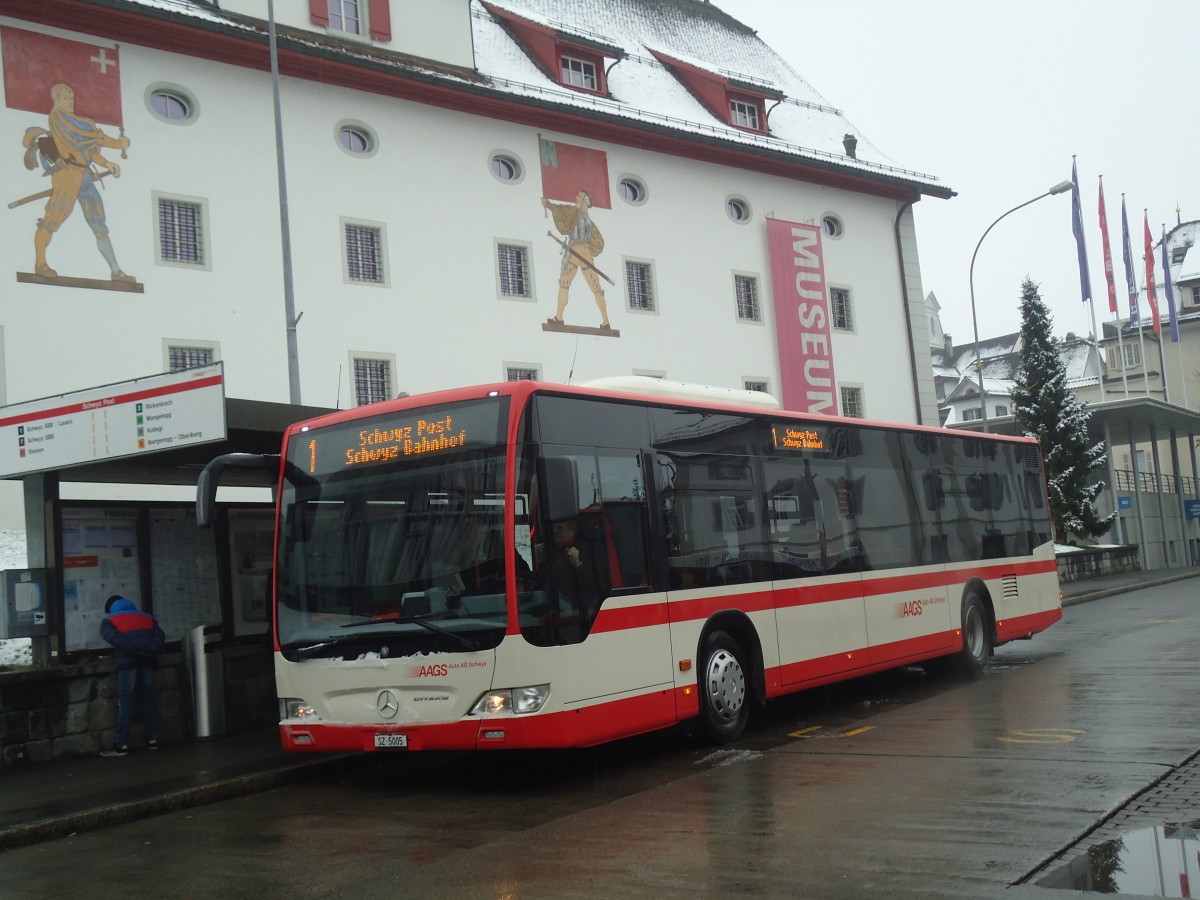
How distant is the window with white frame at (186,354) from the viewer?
25169 millimetres

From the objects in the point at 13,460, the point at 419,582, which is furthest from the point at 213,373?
the point at 419,582

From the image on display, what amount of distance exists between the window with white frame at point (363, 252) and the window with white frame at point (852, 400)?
1600 cm

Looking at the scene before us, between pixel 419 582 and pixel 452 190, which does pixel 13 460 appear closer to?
pixel 419 582

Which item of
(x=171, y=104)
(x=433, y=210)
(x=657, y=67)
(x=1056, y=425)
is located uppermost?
(x=657, y=67)

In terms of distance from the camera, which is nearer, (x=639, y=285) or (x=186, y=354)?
(x=186, y=354)

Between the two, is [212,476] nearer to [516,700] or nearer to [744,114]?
[516,700]

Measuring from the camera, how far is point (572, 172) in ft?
106

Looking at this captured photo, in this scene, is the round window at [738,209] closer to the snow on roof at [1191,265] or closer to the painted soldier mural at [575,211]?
the painted soldier mural at [575,211]

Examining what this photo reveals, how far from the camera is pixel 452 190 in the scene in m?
30.1

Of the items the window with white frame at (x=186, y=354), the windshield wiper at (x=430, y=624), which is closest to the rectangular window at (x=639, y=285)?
the window with white frame at (x=186, y=354)

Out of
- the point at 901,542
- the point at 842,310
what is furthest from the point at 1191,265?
the point at 901,542

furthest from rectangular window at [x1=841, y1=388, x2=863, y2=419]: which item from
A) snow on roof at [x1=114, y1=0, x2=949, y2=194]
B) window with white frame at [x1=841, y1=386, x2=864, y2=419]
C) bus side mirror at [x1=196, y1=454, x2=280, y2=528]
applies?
bus side mirror at [x1=196, y1=454, x2=280, y2=528]

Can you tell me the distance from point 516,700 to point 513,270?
74.6ft

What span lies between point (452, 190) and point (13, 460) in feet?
62.4
